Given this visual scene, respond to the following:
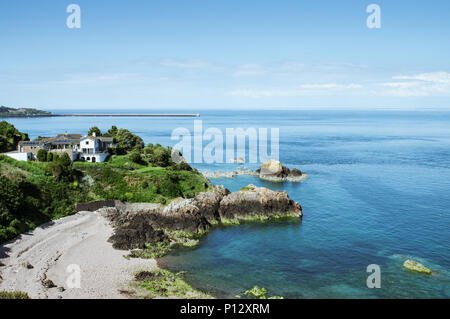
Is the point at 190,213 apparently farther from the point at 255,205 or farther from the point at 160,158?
the point at 160,158

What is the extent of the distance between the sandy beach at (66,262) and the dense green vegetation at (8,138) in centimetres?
2685

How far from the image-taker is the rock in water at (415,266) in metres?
34.8

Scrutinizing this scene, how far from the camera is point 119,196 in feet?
171

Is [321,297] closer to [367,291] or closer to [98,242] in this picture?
[367,291]

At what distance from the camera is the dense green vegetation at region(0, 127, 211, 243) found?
4234cm

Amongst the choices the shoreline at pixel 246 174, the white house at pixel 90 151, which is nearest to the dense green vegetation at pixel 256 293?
the white house at pixel 90 151

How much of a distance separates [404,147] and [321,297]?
362ft

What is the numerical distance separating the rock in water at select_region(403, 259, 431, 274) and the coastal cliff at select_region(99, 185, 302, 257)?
18.1m

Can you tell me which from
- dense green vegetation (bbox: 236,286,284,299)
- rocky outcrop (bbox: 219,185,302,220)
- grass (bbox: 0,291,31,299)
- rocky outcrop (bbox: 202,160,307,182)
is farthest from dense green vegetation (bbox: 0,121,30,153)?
dense green vegetation (bbox: 236,286,284,299)

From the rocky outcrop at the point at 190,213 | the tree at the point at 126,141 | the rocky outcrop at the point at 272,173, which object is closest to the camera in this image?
the rocky outcrop at the point at 190,213

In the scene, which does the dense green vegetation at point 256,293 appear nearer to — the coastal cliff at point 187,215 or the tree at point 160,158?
the coastal cliff at point 187,215

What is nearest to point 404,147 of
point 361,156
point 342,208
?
point 361,156

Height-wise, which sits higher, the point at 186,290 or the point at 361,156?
the point at 361,156

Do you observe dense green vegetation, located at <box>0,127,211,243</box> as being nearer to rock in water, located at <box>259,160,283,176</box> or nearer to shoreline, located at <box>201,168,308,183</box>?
shoreline, located at <box>201,168,308,183</box>
